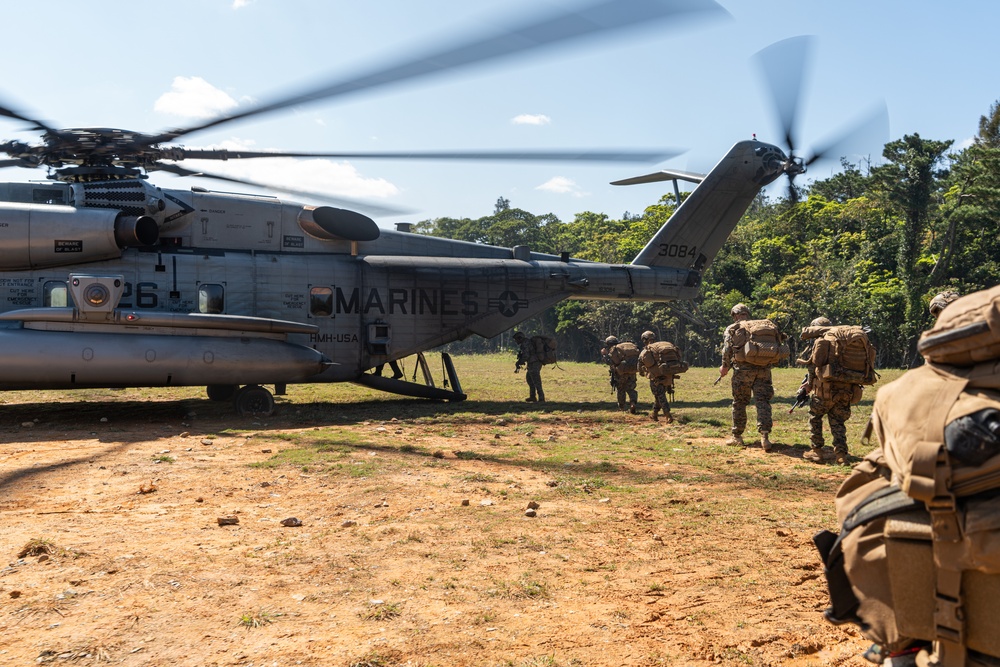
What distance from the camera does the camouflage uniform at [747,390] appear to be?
33.7 ft

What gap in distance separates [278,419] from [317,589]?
8.51 meters

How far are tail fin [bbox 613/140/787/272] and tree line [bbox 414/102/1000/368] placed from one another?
14149 millimetres

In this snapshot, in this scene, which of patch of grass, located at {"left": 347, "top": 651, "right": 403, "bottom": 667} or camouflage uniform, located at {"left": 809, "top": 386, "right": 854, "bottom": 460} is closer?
patch of grass, located at {"left": 347, "top": 651, "right": 403, "bottom": 667}

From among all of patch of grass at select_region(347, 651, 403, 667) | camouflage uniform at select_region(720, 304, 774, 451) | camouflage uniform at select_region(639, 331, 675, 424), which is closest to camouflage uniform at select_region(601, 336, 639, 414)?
camouflage uniform at select_region(639, 331, 675, 424)

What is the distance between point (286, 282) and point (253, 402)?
2274mm

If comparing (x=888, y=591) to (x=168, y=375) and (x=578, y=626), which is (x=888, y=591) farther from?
(x=168, y=375)

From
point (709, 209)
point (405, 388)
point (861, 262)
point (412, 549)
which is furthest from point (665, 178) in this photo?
point (861, 262)

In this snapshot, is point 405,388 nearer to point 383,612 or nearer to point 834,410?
point 834,410

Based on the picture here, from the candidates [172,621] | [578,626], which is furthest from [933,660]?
[172,621]

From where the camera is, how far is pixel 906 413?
9.21 feet

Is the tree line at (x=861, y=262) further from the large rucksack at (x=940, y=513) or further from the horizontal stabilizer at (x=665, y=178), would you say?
the large rucksack at (x=940, y=513)

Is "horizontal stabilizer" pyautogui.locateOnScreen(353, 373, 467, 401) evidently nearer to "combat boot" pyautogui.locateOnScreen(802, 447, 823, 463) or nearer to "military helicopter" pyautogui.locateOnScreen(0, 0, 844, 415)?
"military helicopter" pyautogui.locateOnScreen(0, 0, 844, 415)

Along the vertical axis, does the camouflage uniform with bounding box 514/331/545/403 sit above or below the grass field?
above

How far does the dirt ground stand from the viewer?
414 centimetres
